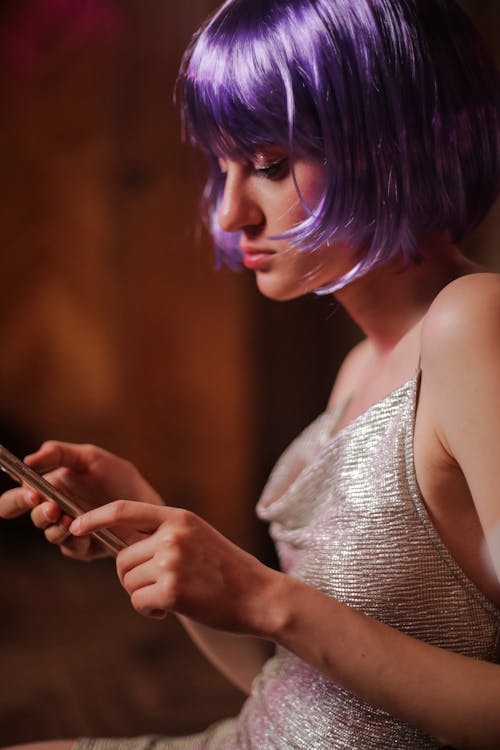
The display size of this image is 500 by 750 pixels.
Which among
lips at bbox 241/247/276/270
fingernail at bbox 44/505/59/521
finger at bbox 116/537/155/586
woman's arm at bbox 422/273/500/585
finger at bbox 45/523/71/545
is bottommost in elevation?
woman's arm at bbox 422/273/500/585

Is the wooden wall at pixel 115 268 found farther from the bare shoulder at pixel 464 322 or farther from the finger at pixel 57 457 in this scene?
the bare shoulder at pixel 464 322

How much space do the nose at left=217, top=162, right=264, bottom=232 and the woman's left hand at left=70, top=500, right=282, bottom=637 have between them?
0.27 meters

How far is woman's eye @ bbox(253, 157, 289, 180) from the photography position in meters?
0.70

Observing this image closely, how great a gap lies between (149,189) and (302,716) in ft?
6.00

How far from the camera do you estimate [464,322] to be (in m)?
0.56

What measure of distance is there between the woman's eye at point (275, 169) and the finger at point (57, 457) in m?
0.31

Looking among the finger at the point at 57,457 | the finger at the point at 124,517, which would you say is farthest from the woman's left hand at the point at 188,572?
the finger at the point at 57,457

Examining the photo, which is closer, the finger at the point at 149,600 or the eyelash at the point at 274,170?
the finger at the point at 149,600

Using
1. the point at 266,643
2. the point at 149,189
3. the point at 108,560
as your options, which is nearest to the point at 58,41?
the point at 149,189

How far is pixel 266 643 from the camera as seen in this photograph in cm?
88

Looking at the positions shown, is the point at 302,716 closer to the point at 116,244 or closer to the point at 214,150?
the point at 214,150

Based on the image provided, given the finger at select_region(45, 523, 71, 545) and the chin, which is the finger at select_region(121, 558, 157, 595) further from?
the chin

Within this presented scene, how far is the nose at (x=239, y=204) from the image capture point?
71 cm

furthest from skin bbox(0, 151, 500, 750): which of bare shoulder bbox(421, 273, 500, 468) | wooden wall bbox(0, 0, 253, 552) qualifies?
wooden wall bbox(0, 0, 253, 552)
